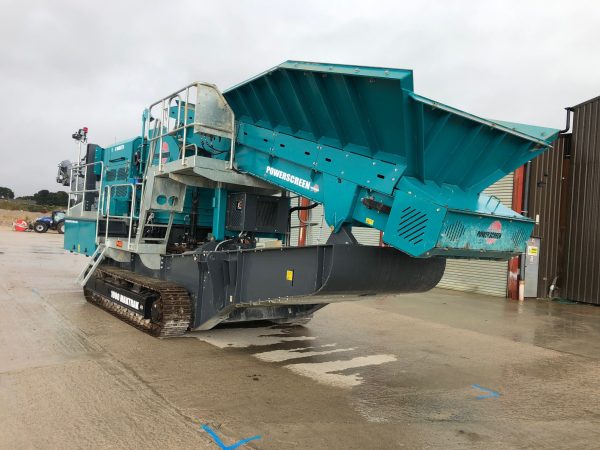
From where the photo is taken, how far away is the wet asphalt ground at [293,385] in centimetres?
367

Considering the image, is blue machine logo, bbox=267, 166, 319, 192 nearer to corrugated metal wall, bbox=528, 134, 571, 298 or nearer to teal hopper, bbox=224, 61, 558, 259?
teal hopper, bbox=224, 61, 558, 259

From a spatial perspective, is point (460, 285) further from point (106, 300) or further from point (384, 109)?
point (384, 109)

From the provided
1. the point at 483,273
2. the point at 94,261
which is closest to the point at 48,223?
the point at 94,261

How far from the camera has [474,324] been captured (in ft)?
30.1

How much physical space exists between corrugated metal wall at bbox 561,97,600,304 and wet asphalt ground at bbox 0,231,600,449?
19.7 feet

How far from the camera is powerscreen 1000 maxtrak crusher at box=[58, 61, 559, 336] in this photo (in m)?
4.23

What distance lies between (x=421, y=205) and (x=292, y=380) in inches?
89.6

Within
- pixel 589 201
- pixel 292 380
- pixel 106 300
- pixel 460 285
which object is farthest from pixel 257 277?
pixel 589 201

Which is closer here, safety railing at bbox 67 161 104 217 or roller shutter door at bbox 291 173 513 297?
safety railing at bbox 67 161 104 217

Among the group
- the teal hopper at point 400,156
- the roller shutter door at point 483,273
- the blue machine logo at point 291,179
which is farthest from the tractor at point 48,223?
the teal hopper at point 400,156

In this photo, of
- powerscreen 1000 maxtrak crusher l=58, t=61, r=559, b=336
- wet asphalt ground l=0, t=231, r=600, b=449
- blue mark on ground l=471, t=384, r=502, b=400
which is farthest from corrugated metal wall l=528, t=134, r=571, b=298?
blue mark on ground l=471, t=384, r=502, b=400

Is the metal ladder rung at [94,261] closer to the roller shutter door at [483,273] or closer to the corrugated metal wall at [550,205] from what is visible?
the roller shutter door at [483,273]

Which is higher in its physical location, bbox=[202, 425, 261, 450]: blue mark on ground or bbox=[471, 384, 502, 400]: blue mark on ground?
bbox=[471, 384, 502, 400]: blue mark on ground

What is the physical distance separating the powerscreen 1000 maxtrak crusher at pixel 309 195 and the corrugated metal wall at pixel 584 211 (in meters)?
10.2
